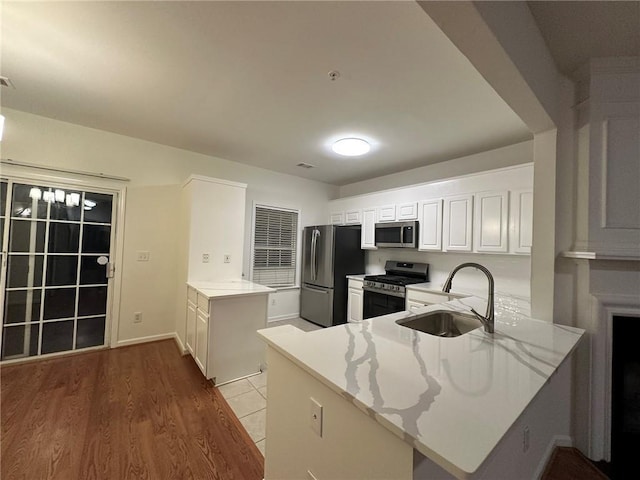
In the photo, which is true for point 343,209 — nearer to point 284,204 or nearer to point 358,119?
point 284,204

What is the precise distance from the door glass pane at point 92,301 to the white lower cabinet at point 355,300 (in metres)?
3.38

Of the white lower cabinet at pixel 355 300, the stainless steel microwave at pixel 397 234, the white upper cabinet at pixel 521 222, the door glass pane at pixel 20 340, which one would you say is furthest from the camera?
the white lower cabinet at pixel 355 300

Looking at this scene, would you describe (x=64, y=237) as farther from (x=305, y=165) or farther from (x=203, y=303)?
(x=305, y=165)

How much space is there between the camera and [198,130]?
9.96ft

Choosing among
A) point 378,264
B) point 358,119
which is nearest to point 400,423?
point 358,119

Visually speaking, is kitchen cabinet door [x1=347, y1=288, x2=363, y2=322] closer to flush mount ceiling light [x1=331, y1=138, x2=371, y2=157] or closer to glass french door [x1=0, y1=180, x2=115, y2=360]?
flush mount ceiling light [x1=331, y1=138, x2=371, y2=157]

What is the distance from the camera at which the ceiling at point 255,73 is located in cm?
151

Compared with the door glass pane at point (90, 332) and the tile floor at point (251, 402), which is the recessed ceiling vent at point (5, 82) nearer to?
the door glass pane at point (90, 332)

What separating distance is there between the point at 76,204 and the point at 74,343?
66.3 inches

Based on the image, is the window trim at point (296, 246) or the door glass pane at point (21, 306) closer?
the door glass pane at point (21, 306)

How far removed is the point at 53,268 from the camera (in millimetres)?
3000

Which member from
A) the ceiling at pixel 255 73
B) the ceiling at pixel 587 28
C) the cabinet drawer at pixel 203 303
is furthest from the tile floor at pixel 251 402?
the ceiling at pixel 587 28

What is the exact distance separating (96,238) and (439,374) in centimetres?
404

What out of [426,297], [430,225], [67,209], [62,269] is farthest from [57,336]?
[430,225]
